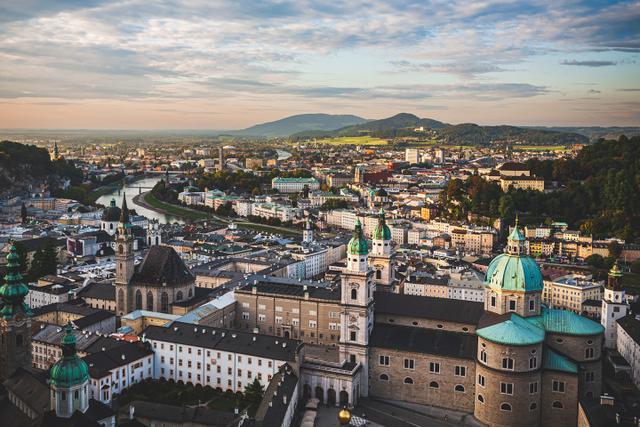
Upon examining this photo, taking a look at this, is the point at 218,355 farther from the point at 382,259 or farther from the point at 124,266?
the point at 124,266

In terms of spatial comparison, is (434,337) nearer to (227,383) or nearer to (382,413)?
(382,413)

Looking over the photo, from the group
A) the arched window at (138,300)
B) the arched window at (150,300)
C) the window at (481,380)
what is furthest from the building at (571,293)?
the arched window at (138,300)

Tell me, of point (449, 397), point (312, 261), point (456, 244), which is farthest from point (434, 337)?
point (456, 244)

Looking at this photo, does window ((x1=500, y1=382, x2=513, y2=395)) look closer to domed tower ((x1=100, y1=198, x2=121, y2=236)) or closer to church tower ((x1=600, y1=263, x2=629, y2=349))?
church tower ((x1=600, y1=263, x2=629, y2=349))

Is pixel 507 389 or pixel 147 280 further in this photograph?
pixel 147 280

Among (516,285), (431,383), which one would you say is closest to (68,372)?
(431,383)

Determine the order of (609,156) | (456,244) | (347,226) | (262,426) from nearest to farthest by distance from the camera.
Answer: (262,426) < (456,244) < (609,156) < (347,226)

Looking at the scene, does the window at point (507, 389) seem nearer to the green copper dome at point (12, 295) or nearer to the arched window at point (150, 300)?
the green copper dome at point (12, 295)
